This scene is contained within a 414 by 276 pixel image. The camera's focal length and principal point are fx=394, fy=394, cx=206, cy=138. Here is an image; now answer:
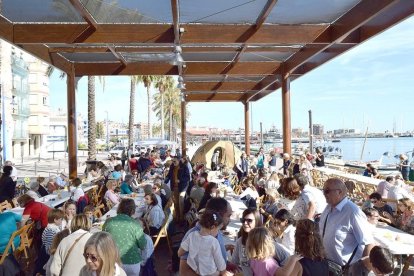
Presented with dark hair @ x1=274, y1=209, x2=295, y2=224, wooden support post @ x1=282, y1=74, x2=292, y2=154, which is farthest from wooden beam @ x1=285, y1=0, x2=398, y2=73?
dark hair @ x1=274, y1=209, x2=295, y2=224

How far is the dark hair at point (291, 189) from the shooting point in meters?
5.25

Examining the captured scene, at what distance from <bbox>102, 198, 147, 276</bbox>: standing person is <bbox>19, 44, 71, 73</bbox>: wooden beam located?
6008 millimetres

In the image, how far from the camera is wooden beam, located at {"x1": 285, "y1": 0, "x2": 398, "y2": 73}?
602 centimetres

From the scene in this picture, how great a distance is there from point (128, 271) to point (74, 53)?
7.62 meters

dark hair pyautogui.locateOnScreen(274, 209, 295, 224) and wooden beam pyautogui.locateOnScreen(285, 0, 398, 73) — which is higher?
wooden beam pyautogui.locateOnScreen(285, 0, 398, 73)

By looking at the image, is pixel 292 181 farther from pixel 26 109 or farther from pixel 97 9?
pixel 26 109

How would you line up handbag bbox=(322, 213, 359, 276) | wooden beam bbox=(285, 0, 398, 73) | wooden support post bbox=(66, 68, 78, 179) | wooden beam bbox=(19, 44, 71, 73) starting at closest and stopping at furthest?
handbag bbox=(322, 213, 359, 276) → wooden beam bbox=(285, 0, 398, 73) → wooden beam bbox=(19, 44, 71, 73) → wooden support post bbox=(66, 68, 78, 179)

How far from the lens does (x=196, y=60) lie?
1132 centimetres

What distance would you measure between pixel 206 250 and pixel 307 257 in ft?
2.73

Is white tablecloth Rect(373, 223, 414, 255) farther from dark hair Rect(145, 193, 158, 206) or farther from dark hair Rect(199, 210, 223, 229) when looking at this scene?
dark hair Rect(145, 193, 158, 206)

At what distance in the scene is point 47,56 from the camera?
9.77 metres

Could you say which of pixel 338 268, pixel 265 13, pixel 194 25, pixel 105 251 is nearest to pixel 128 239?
pixel 105 251

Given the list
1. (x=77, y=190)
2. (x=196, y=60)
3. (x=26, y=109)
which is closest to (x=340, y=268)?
(x=77, y=190)

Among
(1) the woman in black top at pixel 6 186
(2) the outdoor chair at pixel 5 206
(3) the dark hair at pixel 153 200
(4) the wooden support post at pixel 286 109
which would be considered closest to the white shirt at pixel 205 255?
(3) the dark hair at pixel 153 200
